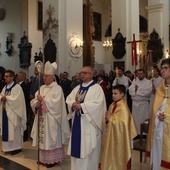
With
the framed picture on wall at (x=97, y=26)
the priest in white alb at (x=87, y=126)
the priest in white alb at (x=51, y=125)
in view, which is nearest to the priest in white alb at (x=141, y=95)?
the priest in white alb at (x=51, y=125)

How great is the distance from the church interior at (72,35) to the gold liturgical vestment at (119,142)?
1395mm

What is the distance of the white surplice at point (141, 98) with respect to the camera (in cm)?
730

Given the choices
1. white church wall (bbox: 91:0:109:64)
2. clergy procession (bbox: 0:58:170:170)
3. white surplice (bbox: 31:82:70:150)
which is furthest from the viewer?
white church wall (bbox: 91:0:109:64)

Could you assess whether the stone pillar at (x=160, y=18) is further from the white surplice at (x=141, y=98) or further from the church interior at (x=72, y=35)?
the white surplice at (x=141, y=98)

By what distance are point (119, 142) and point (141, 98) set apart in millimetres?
3526

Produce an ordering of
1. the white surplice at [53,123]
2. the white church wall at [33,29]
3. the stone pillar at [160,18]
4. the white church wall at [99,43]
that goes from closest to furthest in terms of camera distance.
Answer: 1. the white surplice at [53,123]
2. the white church wall at [33,29]
3. the stone pillar at [160,18]
4. the white church wall at [99,43]

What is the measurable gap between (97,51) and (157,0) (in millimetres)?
6468

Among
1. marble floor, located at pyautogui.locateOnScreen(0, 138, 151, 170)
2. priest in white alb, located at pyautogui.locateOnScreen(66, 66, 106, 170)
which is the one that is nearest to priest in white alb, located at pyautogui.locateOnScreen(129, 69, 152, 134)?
marble floor, located at pyautogui.locateOnScreen(0, 138, 151, 170)

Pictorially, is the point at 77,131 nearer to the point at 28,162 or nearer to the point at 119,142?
the point at 119,142

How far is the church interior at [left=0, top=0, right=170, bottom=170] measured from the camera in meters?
11.1

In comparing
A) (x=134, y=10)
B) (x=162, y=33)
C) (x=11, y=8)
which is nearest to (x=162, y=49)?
(x=162, y=33)

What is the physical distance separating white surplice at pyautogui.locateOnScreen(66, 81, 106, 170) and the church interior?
107 centimetres

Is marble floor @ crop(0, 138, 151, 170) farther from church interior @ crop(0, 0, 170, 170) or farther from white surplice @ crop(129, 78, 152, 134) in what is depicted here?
white surplice @ crop(129, 78, 152, 134)

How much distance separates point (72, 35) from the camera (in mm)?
11250
